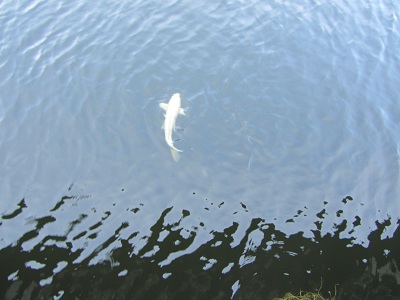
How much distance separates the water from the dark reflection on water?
36mm

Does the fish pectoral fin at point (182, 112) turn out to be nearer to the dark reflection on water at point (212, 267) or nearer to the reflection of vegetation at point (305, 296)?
the dark reflection on water at point (212, 267)

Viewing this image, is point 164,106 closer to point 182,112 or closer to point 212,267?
point 182,112

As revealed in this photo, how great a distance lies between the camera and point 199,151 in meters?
14.4

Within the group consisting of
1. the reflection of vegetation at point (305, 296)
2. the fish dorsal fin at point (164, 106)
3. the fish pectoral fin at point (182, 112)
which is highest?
the fish dorsal fin at point (164, 106)

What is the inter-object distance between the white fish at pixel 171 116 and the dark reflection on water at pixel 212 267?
284cm

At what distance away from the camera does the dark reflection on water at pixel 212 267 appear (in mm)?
10959

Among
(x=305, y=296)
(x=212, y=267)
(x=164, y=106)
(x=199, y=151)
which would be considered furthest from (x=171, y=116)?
(x=305, y=296)

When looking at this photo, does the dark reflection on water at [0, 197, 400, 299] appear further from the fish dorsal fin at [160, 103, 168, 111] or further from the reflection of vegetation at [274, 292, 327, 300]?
the fish dorsal fin at [160, 103, 168, 111]

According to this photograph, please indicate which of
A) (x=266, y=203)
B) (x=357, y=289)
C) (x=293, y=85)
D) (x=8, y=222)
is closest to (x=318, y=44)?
(x=293, y=85)

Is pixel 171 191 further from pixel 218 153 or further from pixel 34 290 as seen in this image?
pixel 34 290

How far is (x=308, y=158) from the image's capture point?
1432 centimetres

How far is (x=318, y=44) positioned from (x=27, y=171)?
1292 cm

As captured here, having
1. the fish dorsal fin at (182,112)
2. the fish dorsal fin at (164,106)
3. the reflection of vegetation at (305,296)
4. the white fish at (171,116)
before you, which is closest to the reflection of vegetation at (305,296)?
the reflection of vegetation at (305,296)

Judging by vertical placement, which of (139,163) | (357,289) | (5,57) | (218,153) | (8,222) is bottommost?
(357,289)
